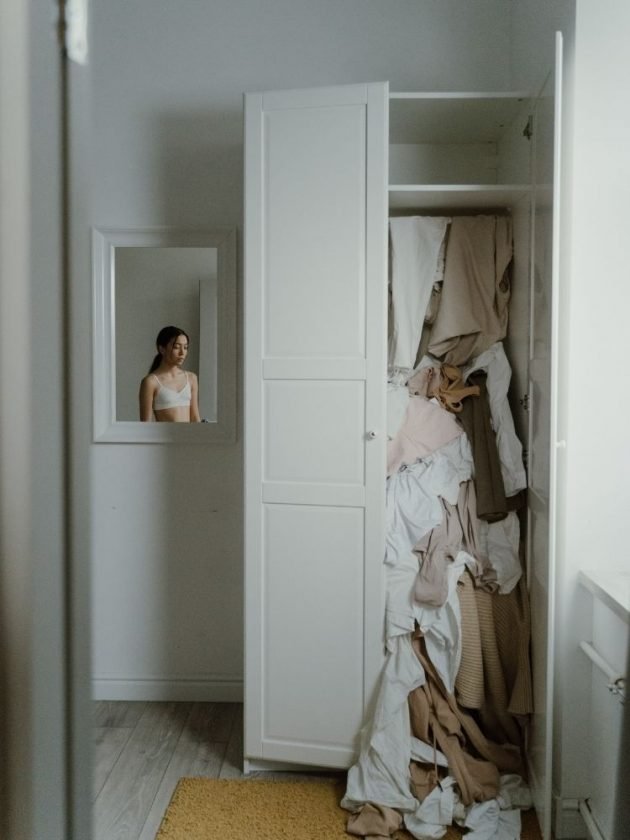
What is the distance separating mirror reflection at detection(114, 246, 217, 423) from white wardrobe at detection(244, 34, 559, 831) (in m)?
0.56

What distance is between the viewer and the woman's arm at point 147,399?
2746 mm

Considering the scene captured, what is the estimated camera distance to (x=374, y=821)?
198 cm

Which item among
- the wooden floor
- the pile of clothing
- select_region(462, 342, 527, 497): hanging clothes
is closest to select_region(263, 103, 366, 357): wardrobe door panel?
the pile of clothing

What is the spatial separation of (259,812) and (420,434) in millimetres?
1241

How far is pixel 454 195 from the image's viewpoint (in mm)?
2303

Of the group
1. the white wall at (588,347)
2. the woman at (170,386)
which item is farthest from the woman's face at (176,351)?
the white wall at (588,347)

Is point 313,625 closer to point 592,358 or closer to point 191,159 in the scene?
point 592,358

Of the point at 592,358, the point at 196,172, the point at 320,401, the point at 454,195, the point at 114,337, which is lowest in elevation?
the point at 320,401

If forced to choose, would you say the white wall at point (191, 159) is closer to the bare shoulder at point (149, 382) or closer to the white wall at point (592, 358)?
the bare shoulder at point (149, 382)

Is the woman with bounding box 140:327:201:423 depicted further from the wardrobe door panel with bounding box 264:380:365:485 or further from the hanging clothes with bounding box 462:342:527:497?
the hanging clothes with bounding box 462:342:527:497

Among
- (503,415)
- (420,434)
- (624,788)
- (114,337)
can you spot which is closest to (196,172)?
(114,337)

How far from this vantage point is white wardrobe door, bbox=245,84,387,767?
215 centimetres

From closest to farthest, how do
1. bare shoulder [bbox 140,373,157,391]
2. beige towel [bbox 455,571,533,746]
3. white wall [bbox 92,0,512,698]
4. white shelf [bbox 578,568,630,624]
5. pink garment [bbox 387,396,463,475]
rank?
white shelf [bbox 578,568,630,624]
beige towel [bbox 455,571,533,746]
pink garment [bbox 387,396,463,475]
white wall [bbox 92,0,512,698]
bare shoulder [bbox 140,373,157,391]

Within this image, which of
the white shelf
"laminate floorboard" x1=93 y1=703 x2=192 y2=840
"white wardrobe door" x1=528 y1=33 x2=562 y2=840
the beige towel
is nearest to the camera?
the white shelf
